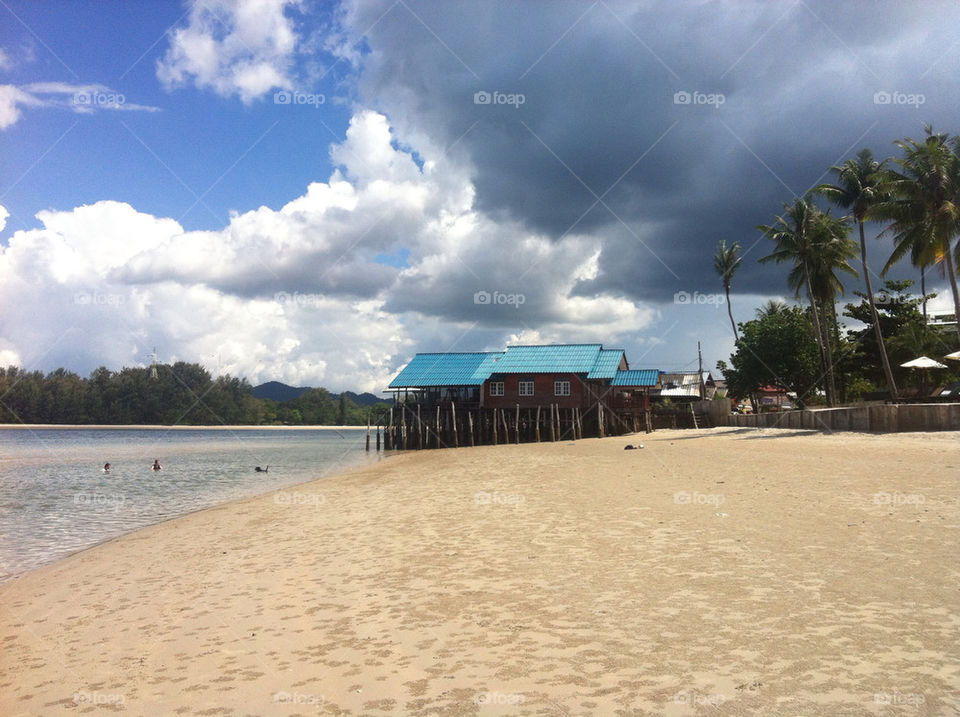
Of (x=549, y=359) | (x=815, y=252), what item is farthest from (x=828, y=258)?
(x=549, y=359)

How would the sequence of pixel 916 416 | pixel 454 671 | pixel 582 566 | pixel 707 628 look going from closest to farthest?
pixel 454 671, pixel 707 628, pixel 582 566, pixel 916 416

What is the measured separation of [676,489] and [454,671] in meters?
9.27

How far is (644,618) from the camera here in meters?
5.68

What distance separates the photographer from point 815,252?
39.0 meters

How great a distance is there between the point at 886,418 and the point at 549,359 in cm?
2418

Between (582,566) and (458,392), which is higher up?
(458,392)

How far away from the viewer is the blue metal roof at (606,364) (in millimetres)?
A: 42469

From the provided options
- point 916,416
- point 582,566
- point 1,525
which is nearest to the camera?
point 582,566

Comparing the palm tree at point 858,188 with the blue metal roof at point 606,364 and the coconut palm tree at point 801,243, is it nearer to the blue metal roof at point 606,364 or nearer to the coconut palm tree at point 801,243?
the coconut palm tree at point 801,243

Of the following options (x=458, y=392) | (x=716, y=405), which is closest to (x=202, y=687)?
(x=458, y=392)

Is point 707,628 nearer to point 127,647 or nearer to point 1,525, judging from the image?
point 127,647

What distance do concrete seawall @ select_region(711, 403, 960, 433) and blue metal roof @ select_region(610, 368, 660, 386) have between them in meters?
14.2

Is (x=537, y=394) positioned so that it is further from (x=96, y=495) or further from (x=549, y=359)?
(x=96, y=495)

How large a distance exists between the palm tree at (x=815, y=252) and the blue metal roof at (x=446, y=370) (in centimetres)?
2043
